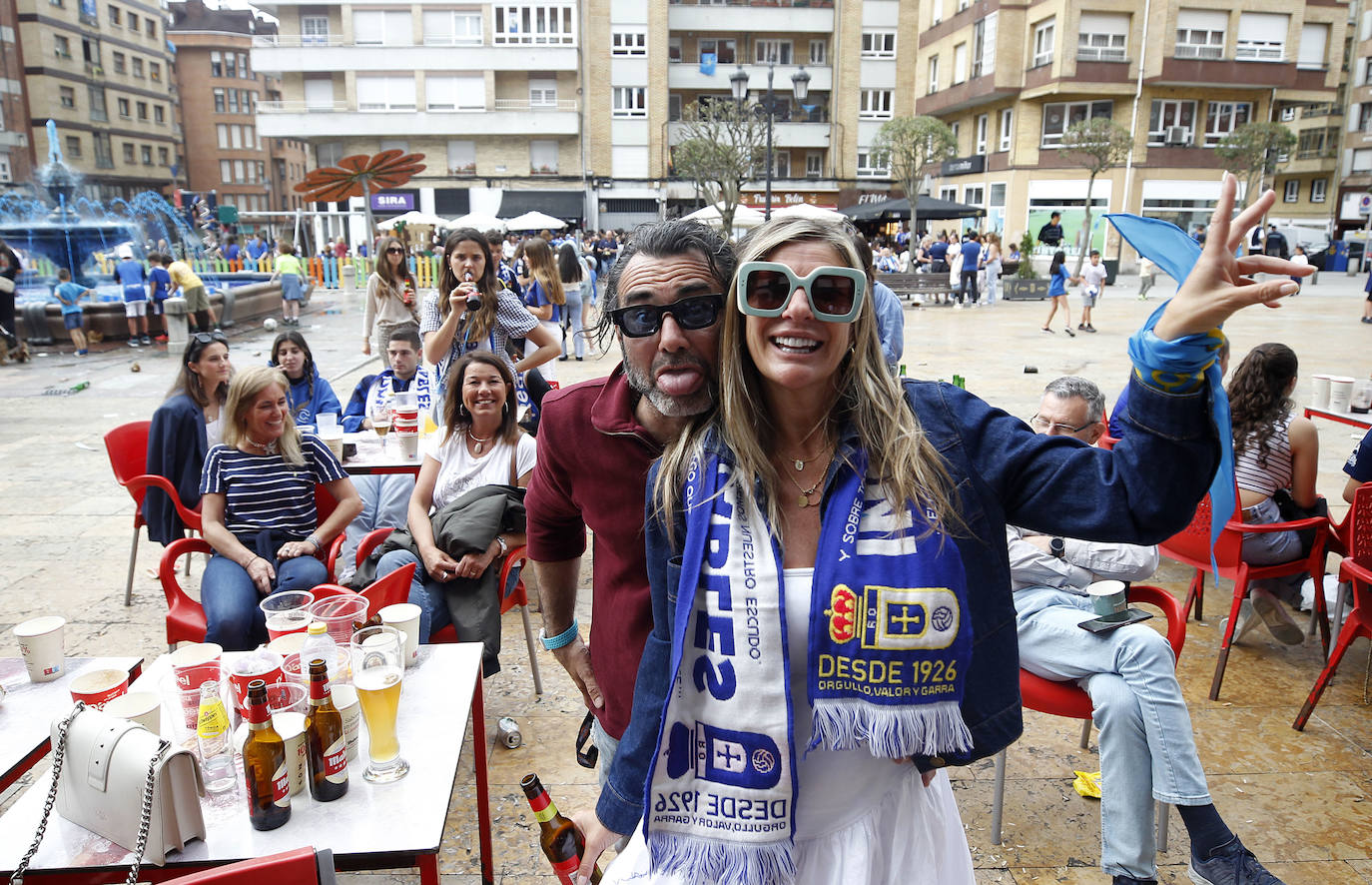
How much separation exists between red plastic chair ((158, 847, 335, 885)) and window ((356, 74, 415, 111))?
136 feet

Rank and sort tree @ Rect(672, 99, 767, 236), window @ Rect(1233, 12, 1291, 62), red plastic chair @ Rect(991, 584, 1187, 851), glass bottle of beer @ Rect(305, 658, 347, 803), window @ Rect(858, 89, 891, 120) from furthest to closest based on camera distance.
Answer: window @ Rect(858, 89, 891, 120)
window @ Rect(1233, 12, 1291, 62)
tree @ Rect(672, 99, 767, 236)
red plastic chair @ Rect(991, 584, 1187, 851)
glass bottle of beer @ Rect(305, 658, 347, 803)

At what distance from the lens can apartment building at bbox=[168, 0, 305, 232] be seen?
62.2 m

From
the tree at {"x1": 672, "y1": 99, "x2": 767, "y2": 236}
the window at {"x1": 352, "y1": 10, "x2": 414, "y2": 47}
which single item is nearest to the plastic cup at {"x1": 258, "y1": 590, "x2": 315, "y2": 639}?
the tree at {"x1": 672, "y1": 99, "x2": 767, "y2": 236}

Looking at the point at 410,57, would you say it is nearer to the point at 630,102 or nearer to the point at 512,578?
the point at 630,102

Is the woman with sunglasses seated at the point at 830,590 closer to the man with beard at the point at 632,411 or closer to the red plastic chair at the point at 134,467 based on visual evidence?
the man with beard at the point at 632,411

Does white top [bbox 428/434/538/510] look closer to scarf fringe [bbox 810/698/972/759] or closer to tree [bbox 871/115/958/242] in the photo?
scarf fringe [bbox 810/698/972/759]

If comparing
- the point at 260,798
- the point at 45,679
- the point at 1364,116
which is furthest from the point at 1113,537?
the point at 1364,116

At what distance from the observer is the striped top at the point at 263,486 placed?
12.3ft

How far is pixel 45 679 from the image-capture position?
2422 mm

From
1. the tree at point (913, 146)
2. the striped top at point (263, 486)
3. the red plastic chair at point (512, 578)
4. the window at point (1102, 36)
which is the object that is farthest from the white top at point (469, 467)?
the window at point (1102, 36)

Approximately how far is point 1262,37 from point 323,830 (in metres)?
42.0

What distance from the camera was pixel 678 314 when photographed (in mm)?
1725

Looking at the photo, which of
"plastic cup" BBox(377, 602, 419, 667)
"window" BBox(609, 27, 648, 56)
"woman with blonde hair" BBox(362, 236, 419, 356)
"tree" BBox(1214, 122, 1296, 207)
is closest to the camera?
"plastic cup" BBox(377, 602, 419, 667)

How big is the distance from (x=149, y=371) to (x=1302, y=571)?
43.9ft
